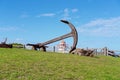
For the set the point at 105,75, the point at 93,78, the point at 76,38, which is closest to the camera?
the point at 93,78

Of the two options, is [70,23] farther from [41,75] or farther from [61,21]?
[41,75]

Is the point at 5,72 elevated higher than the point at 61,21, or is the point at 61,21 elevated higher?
the point at 61,21

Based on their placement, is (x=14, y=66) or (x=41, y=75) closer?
(x=41, y=75)

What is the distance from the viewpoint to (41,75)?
1487 centimetres

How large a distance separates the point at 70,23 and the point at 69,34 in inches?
41.0

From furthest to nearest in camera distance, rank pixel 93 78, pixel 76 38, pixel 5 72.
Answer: pixel 76 38 → pixel 93 78 → pixel 5 72

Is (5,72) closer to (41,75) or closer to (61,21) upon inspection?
(41,75)

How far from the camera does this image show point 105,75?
55.4ft

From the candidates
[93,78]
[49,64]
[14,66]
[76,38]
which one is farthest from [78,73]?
[76,38]

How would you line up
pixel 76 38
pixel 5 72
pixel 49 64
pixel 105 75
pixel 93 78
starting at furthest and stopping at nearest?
1. pixel 76 38
2. pixel 49 64
3. pixel 105 75
4. pixel 93 78
5. pixel 5 72

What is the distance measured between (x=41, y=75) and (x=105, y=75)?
388cm

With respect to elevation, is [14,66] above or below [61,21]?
below

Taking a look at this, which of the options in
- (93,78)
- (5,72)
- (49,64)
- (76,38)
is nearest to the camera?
(5,72)

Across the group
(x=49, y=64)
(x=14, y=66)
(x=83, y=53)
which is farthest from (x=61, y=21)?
(x=14, y=66)
